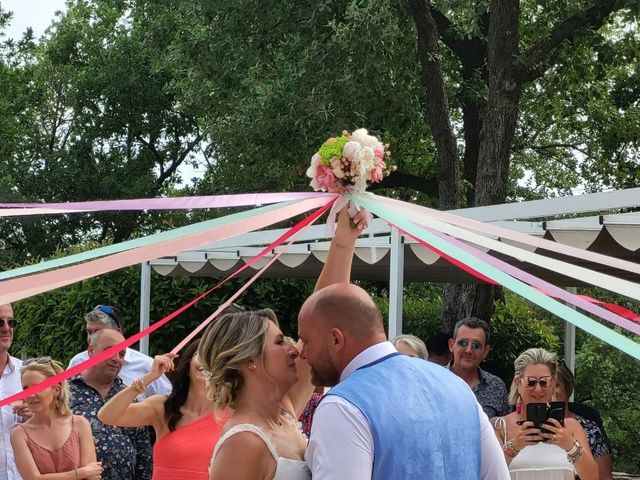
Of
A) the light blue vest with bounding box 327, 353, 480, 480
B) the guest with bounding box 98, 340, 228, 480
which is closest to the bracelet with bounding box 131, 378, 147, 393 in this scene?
the guest with bounding box 98, 340, 228, 480

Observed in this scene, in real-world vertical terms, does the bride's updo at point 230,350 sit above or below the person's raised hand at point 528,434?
above

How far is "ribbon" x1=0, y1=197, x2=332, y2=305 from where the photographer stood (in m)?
2.79

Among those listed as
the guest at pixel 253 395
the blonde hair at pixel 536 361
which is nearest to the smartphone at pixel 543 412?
the blonde hair at pixel 536 361

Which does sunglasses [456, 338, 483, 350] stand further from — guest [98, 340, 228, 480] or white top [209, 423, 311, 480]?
white top [209, 423, 311, 480]

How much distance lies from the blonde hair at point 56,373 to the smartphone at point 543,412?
2302 mm

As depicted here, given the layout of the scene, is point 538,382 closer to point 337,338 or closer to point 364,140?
point 364,140

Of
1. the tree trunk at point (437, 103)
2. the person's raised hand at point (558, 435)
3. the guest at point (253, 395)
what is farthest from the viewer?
the tree trunk at point (437, 103)

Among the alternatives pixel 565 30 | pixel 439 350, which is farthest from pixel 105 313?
pixel 565 30

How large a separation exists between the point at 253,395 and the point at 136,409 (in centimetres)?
159

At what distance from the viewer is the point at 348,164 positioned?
345 cm

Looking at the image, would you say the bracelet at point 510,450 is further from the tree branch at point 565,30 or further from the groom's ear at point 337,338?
the tree branch at point 565,30

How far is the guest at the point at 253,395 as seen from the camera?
111 inches

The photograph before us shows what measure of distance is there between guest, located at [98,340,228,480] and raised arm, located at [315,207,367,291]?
903 millimetres

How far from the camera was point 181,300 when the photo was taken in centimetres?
1318
